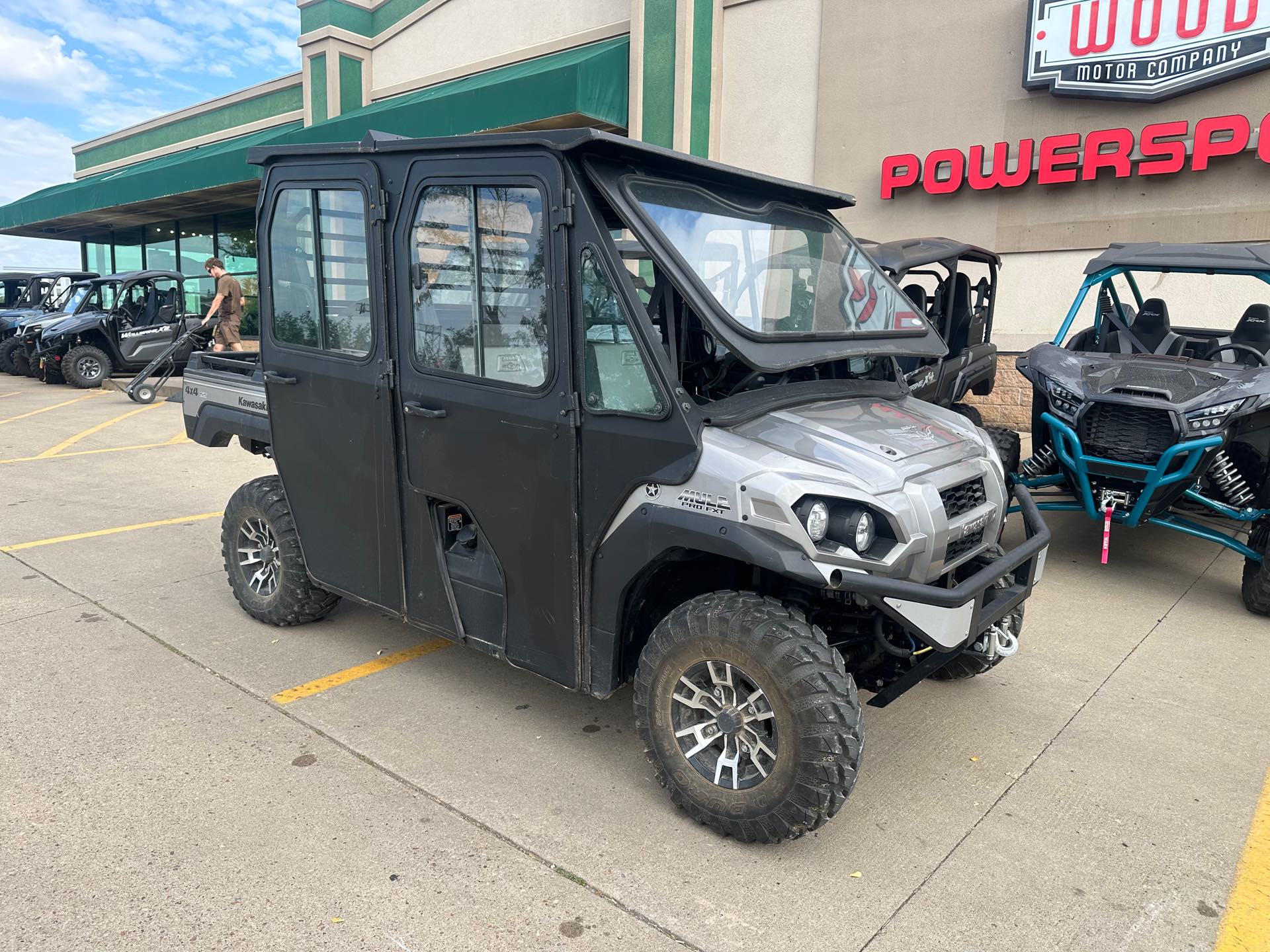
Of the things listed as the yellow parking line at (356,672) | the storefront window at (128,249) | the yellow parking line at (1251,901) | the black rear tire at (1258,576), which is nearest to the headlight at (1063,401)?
the black rear tire at (1258,576)

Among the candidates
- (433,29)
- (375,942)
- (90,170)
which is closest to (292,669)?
(375,942)

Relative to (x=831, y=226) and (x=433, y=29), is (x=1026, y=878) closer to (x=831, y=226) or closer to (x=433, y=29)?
(x=831, y=226)

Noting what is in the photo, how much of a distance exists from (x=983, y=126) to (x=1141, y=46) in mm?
1855

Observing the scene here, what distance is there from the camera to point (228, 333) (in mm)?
13586

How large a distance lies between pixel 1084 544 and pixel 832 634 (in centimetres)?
451

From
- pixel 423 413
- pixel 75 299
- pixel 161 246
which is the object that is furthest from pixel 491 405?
pixel 161 246

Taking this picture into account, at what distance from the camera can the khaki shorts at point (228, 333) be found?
44.6 feet

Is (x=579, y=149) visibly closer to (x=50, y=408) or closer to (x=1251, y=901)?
(x=1251, y=901)

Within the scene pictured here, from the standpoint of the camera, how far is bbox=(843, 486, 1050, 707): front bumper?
2.83 m

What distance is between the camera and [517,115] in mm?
13562

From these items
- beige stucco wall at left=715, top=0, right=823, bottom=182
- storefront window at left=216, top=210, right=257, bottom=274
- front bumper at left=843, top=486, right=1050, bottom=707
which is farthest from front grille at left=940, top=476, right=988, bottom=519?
storefront window at left=216, top=210, right=257, bottom=274

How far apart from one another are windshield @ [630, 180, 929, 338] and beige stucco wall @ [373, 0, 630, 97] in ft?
40.0

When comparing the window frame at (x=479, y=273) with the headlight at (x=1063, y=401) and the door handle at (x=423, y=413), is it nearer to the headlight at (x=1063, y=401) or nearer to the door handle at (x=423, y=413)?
the door handle at (x=423, y=413)

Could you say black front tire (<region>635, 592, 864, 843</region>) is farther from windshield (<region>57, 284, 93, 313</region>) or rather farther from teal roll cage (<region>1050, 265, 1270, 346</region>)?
windshield (<region>57, 284, 93, 313</region>)
